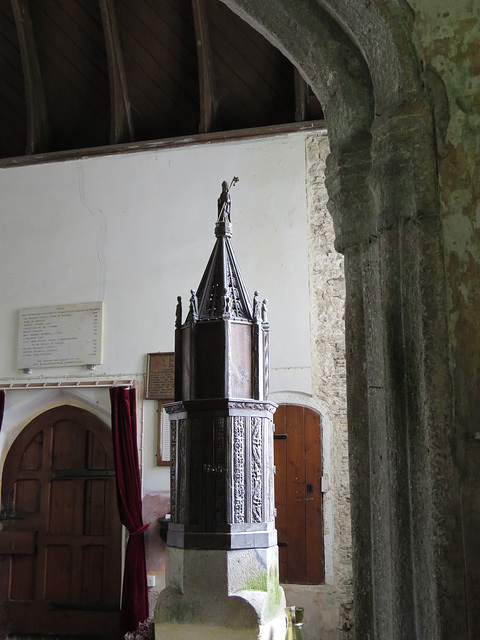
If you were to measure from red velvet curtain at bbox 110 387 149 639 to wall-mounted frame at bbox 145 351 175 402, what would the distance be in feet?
0.57

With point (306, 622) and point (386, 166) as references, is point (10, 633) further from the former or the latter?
point (386, 166)

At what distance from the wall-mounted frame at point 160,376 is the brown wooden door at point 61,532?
2.16 ft

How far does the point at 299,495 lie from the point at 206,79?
374cm

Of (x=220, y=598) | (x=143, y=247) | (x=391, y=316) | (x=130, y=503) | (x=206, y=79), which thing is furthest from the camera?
(x=206, y=79)

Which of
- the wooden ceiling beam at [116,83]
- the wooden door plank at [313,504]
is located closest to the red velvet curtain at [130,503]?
the wooden door plank at [313,504]

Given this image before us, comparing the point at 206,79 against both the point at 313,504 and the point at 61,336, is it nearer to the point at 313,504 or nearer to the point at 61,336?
the point at 61,336

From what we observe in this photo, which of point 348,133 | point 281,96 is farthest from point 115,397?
point 348,133

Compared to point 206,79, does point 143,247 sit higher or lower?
lower

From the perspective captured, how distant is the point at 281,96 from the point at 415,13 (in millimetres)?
5346

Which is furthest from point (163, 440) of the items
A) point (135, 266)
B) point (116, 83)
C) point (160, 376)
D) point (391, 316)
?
point (391, 316)

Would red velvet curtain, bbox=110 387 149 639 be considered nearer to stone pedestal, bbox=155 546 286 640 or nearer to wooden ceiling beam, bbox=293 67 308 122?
stone pedestal, bbox=155 546 286 640

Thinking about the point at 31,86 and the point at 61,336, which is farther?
the point at 31,86

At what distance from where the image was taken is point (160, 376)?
6188 mm

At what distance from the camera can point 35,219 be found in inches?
268
